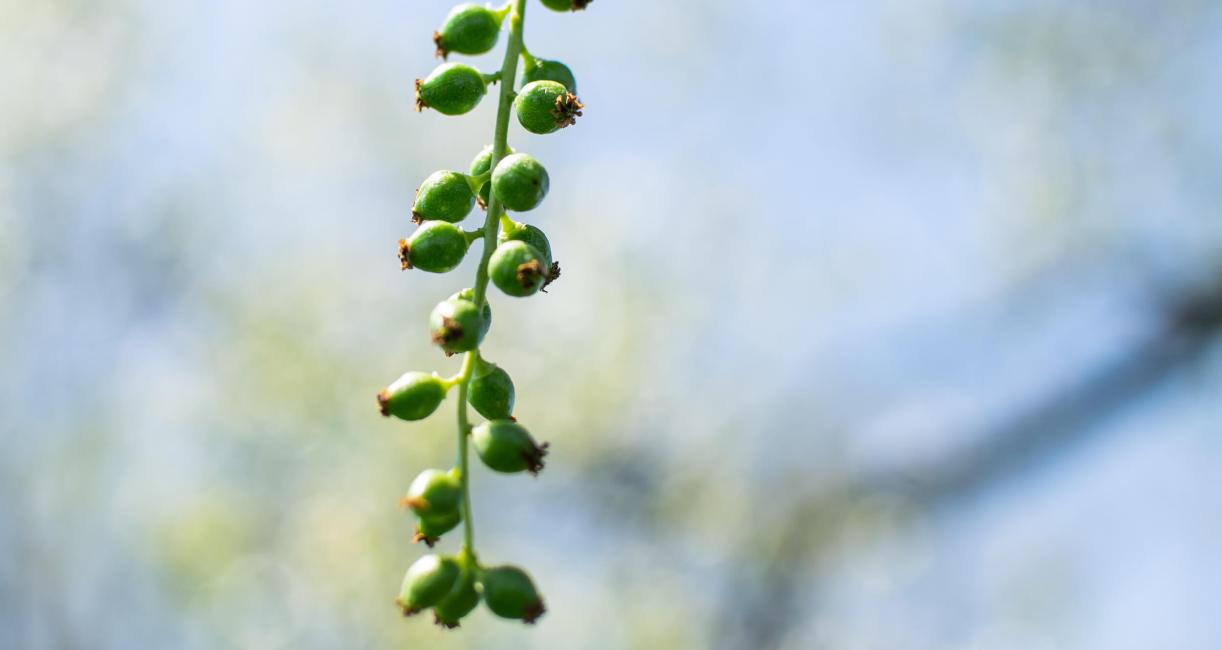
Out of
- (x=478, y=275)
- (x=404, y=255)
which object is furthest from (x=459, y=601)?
(x=404, y=255)

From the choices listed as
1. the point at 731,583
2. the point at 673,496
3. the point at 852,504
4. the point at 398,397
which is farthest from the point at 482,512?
the point at 398,397

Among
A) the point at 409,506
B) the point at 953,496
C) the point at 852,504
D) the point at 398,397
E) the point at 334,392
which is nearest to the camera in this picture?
the point at 409,506

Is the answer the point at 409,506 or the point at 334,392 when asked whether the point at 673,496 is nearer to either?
the point at 334,392

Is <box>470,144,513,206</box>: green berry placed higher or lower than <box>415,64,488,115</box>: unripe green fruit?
lower

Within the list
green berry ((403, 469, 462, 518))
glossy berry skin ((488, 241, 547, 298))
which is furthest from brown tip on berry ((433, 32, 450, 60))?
green berry ((403, 469, 462, 518))

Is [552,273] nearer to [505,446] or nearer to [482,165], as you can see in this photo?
[482,165]

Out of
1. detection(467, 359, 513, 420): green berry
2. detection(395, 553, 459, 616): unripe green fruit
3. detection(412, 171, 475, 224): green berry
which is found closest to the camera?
detection(395, 553, 459, 616): unripe green fruit

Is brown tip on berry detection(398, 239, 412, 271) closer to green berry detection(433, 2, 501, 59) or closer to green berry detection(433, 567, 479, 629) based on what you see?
green berry detection(433, 2, 501, 59)
